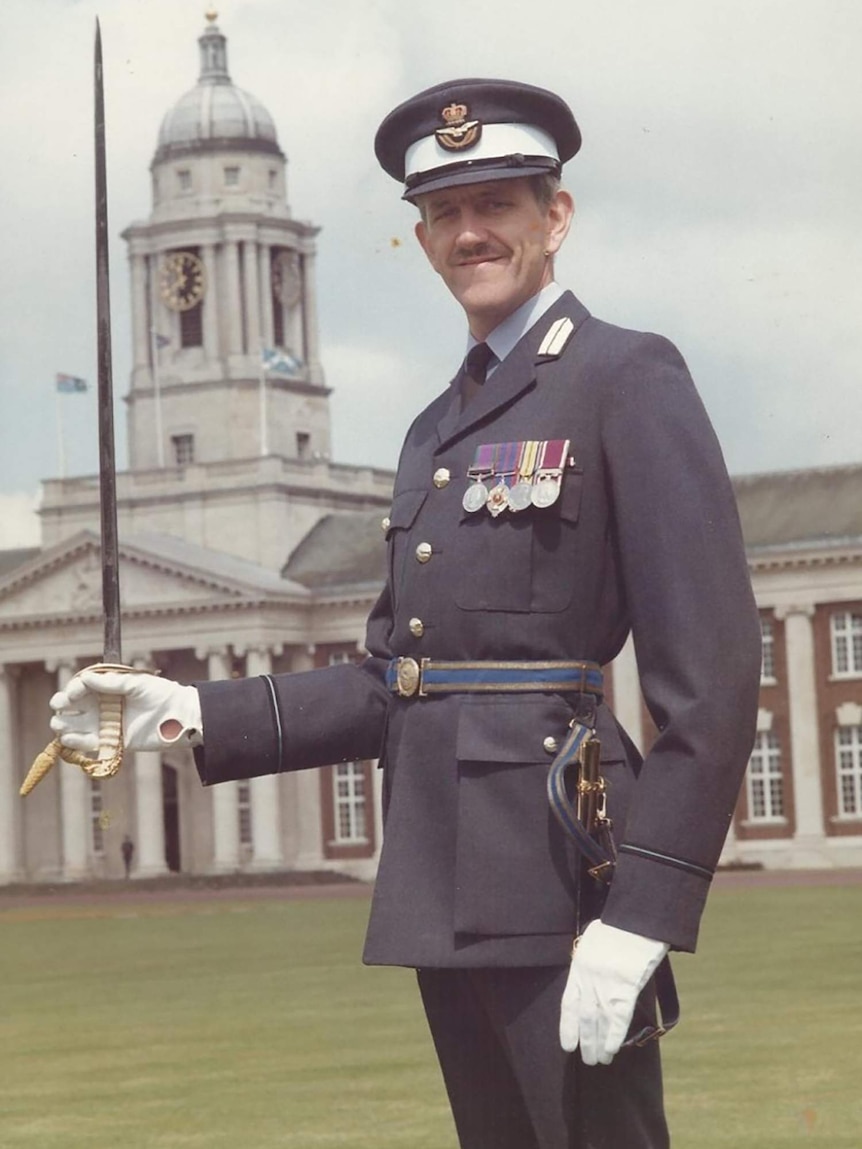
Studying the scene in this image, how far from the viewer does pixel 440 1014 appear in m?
5.36

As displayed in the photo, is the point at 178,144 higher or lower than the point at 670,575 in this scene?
higher

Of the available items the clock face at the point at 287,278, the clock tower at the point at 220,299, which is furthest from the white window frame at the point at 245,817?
the clock face at the point at 287,278

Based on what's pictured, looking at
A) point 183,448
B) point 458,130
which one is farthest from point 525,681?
point 183,448

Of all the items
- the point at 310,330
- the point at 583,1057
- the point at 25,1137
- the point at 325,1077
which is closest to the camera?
the point at 583,1057

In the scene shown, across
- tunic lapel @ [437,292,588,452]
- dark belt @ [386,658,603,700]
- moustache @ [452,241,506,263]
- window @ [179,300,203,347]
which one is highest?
window @ [179,300,203,347]

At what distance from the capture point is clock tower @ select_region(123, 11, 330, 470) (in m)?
89.6

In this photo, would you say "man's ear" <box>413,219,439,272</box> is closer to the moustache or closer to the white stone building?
the moustache

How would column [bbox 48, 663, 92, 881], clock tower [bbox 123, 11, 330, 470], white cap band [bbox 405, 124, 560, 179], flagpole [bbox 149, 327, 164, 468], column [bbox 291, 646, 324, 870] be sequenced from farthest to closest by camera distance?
flagpole [bbox 149, 327, 164, 468] → clock tower [bbox 123, 11, 330, 470] → column [bbox 48, 663, 92, 881] → column [bbox 291, 646, 324, 870] → white cap band [bbox 405, 124, 560, 179]

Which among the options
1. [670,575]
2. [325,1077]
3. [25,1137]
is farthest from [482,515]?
[325,1077]

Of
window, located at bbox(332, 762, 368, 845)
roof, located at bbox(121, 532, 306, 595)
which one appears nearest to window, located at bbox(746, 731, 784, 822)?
window, located at bbox(332, 762, 368, 845)

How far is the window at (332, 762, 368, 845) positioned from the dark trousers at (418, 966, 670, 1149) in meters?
72.9

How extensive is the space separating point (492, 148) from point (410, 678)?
108 cm

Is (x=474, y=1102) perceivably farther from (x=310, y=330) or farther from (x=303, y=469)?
(x=310, y=330)

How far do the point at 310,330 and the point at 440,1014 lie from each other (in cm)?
8753
